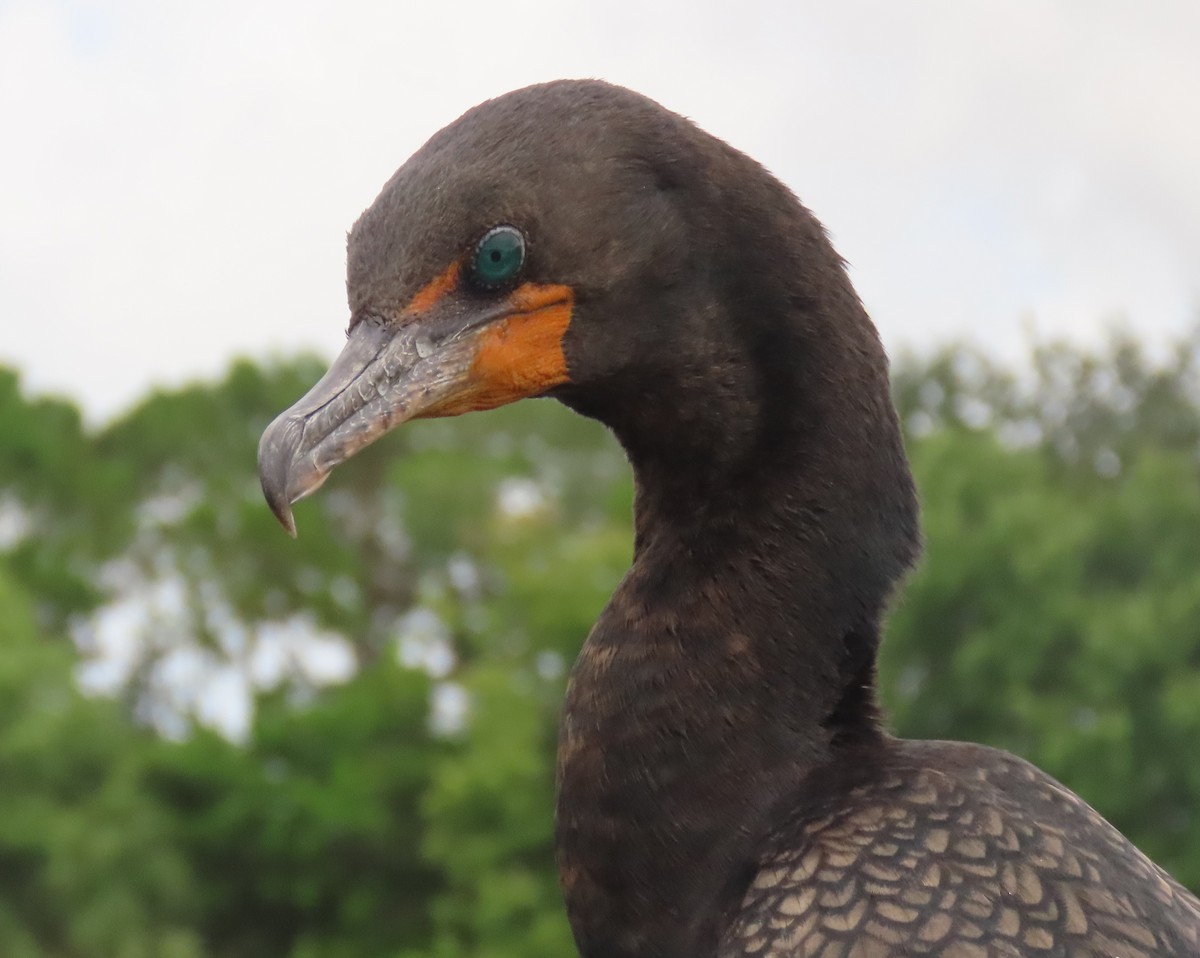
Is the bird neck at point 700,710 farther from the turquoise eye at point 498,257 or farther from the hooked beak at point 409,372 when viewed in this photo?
the turquoise eye at point 498,257

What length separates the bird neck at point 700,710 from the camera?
4902 millimetres

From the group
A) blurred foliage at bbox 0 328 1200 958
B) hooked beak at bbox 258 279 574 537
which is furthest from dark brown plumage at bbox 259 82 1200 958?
blurred foliage at bbox 0 328 1200 958

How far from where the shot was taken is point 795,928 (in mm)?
4559

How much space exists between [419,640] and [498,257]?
199 feet

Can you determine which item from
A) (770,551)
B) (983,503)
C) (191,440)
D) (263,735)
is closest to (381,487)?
(191,440)

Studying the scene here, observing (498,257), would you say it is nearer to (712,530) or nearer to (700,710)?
(712,530)

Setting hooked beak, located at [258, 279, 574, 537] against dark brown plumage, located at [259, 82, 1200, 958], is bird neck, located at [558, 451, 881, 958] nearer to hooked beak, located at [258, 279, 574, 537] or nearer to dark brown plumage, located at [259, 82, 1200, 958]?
dark brown plumage, located at [259, 82, 1200, 958]

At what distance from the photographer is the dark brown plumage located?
4617 mm

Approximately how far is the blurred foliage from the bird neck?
42372 mm

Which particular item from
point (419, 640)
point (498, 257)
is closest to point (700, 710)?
point (498, 257)

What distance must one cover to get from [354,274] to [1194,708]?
150 feet

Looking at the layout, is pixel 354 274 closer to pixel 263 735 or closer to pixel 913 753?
pixel 913 753

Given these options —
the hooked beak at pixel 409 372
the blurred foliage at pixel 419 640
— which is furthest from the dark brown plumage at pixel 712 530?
the blurred foliage at pixel 419 640

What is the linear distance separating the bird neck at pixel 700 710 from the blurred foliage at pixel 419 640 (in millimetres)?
42372
